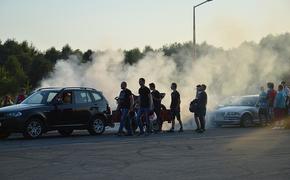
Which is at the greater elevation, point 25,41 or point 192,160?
point 25,41

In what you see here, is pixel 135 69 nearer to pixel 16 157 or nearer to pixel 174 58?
pixel 174 58

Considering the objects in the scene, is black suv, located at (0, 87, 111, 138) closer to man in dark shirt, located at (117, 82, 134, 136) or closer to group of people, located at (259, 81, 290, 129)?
man in dark shirt, located at (117, 82, 134, 136)

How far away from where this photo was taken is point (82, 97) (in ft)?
67.2

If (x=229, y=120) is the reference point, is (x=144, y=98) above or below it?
above

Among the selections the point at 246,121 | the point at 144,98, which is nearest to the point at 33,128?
the point at 144,98

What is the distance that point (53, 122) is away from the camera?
1930 cm

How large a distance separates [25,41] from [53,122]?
78.0m

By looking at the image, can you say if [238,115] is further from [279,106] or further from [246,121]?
[279,106]

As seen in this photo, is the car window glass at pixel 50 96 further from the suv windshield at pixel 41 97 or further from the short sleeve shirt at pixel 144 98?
the short sleeve shirt at pixel 144 98

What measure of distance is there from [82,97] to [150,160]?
893 cm

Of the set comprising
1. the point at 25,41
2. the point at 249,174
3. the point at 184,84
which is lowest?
the point at 249,174

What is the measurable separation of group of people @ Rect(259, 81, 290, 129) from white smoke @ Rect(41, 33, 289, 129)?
8045 mm

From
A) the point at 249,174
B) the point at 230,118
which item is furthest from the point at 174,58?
the point at 249,174

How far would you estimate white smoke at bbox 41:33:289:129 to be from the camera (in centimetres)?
3750
